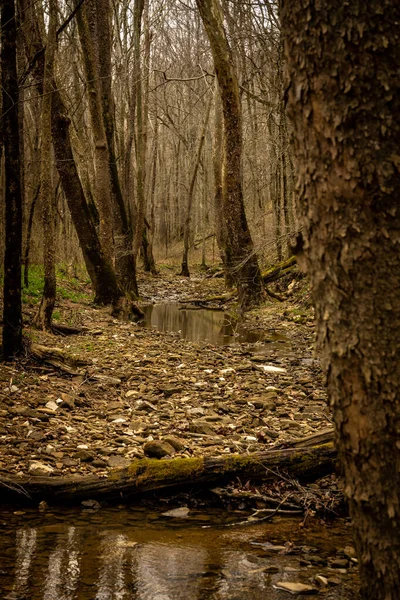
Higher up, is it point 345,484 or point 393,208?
point 393,208

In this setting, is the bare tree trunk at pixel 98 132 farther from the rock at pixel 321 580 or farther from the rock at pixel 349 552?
the rock at pixel 321 580

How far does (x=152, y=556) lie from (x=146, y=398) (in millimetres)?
3321

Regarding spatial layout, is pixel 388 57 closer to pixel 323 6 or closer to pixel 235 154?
pixel 323 6

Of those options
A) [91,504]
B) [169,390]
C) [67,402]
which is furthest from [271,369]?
[91,504]

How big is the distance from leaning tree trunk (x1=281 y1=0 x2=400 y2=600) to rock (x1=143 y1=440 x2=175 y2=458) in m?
2.81

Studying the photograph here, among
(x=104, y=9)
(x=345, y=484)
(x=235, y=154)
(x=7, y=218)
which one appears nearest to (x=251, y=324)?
(x=235, y=154)

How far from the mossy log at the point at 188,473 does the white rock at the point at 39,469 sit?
0.19m

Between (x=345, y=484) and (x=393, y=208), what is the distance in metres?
0.91

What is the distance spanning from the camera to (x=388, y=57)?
5.35ft

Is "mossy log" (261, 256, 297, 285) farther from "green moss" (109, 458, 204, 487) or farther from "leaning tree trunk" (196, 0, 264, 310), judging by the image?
"green moss" (109, 458, 204, 487)

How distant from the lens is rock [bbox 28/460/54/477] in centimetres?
403

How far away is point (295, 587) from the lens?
274 centimetres

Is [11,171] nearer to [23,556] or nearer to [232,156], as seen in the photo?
[23,556]

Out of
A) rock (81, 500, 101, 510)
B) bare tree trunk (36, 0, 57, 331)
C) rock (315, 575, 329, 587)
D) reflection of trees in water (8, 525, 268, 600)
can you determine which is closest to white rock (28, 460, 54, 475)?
rock (81, 500, 101, 510)
